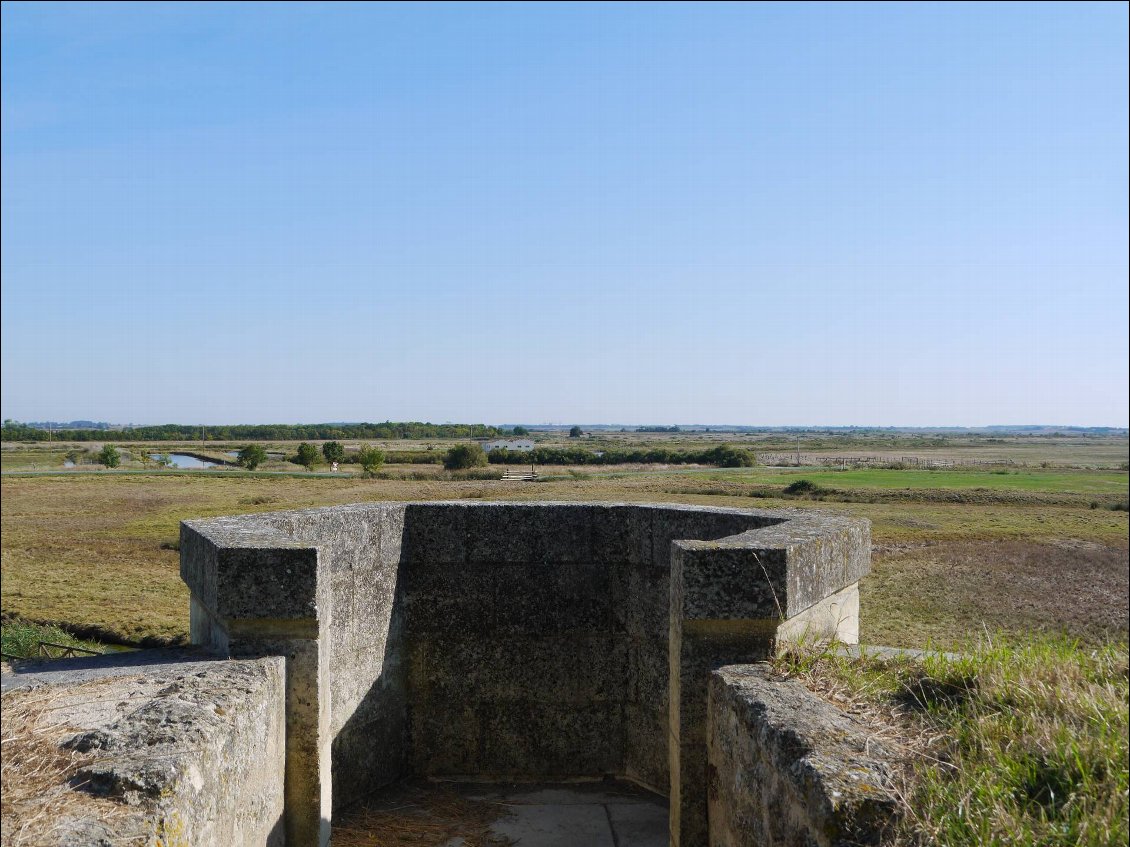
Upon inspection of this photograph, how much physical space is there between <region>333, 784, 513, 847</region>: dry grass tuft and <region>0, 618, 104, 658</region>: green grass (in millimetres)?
6120

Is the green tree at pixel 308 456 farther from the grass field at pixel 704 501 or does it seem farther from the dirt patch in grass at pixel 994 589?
the dirt patch in grass at pixel 994 589

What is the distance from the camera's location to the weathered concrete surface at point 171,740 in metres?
2.56

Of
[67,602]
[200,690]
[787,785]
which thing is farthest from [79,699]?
[67,602]

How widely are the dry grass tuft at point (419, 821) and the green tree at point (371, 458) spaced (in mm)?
9765

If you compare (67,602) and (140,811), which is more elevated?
(140,811)

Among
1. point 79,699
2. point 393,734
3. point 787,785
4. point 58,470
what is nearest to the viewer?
point 787,785

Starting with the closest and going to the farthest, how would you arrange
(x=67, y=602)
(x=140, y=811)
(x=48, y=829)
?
1. (x=48, y=829)
2. (x=140, y=811)
3. (x=67, y=602)

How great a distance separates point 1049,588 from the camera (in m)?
17.6

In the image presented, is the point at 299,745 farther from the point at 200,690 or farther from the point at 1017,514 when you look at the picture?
the point at 1017,514

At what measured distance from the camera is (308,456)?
17.8 metres

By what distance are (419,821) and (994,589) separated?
50.0ft

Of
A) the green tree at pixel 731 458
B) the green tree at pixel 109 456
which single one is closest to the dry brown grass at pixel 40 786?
the green tree at pixel 731 458

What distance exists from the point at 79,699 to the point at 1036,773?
137 inches

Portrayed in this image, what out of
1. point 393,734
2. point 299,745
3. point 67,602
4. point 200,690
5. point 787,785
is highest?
point 200,690
